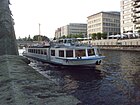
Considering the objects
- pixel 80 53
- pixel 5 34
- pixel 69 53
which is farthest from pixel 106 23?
pixel 5 34

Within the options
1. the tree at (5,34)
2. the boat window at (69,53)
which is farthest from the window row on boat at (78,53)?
the tree at (5,34)

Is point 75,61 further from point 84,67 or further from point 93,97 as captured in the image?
point 93,97

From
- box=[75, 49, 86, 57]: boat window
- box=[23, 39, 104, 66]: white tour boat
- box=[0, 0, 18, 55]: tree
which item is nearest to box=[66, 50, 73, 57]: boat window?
box=[23, 39, 104, 66]: white tour boat

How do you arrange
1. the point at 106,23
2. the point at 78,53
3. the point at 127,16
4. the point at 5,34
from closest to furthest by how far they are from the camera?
the point at 5,34, the point at 78,53, the point at 127,16, the point at 106,23

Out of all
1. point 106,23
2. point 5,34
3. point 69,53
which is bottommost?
point 69,53

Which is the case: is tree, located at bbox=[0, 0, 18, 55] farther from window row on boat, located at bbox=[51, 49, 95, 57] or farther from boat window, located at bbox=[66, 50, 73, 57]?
boat window, located at bbox=[66, 50, 73, 57]

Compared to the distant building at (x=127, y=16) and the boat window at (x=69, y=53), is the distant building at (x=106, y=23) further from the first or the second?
the boat window at (x=69, y=53)

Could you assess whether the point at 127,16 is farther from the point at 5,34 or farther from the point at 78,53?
the point at 5,34

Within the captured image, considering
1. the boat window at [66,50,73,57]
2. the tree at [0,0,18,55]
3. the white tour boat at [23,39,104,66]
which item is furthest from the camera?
the boat window at [66,50,73,57]

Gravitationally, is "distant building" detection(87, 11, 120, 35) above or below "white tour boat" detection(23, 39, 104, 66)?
above

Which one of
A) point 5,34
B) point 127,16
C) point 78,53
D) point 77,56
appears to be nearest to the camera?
point 5,34

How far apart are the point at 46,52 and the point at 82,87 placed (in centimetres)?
2318

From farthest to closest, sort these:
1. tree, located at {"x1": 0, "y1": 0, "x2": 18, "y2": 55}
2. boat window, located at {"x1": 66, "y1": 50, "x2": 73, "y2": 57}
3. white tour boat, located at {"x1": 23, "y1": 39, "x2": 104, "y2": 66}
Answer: boat window, located at {"x1": 66, "y1": 50, "x2": 73, "y2": 57} → white tour boat, located at {"x1": 23, "y1": 39, "x2": 104, "y2": 66} → tree, located at {"x1": 0, "y1": 0, "x2": 18, "y2": 55}

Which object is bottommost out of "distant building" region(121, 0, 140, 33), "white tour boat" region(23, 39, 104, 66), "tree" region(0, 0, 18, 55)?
"white tour boat" region(23, 39, 104, 66)
